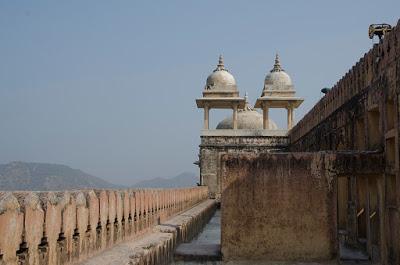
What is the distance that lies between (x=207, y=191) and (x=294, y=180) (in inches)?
729

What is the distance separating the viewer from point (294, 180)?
315 inches

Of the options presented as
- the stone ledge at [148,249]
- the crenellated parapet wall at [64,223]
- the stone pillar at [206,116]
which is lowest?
the stone ledge at [148,249]

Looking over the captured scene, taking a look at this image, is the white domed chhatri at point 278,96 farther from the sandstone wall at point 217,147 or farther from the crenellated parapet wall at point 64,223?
the crenellated parapet wall at point 64,223

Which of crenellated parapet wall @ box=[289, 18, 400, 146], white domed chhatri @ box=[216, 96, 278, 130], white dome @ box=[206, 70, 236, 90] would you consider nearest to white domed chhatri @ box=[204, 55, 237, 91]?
white dome @ box=[206, 70, 236, 90]

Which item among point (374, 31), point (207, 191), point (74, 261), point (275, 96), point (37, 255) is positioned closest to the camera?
point (37, 255)

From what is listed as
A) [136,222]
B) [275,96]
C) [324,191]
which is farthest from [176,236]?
[275,96]

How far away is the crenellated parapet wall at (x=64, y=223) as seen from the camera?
4.39m

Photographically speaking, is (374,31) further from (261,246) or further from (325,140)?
(261,246)

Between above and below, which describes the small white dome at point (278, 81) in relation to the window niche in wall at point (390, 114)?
above

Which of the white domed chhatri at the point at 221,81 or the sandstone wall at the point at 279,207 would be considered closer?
the sandstone wall at the point at 279,207

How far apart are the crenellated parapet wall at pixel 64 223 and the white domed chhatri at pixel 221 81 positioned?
19.7m

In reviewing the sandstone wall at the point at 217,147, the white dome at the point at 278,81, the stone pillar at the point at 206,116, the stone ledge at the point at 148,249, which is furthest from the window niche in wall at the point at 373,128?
the white dome at the point at 278,81

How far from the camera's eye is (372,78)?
352 inches

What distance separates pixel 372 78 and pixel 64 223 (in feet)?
18.3
